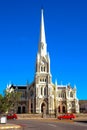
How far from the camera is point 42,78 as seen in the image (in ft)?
367

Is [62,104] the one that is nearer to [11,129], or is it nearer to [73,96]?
[73,96]

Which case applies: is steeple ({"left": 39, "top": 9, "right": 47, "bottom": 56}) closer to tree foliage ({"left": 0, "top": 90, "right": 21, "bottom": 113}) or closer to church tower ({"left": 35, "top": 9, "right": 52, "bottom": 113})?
church tower ({"left": 35, "top": 9, "right": 52, "bottom": 113})

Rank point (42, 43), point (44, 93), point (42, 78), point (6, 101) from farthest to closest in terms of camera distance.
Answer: point (42, 43), point (42, 78), point (44, 93), point (6, 101)

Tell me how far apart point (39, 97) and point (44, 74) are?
921 centimetres

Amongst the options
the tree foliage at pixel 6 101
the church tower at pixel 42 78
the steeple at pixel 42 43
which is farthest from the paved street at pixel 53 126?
the steeple at pixel 42 43

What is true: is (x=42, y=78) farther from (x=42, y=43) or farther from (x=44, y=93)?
(x=42, y=43)

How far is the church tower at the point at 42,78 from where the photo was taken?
10881 cm

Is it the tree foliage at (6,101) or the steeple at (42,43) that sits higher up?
the steeple at (42,43)

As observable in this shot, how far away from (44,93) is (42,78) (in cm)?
583

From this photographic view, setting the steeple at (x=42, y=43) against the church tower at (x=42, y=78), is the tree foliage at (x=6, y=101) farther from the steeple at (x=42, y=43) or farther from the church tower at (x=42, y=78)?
the steeple at (x=42, y=43)

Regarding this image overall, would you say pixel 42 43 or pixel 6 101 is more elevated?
pixel 42 43

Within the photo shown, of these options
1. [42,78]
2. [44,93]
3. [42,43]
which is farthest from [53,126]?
[42,43]

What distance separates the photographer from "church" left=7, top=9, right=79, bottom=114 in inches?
4286

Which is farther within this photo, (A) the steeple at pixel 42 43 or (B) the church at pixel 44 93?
(A) the steeple at pixel 42 43
